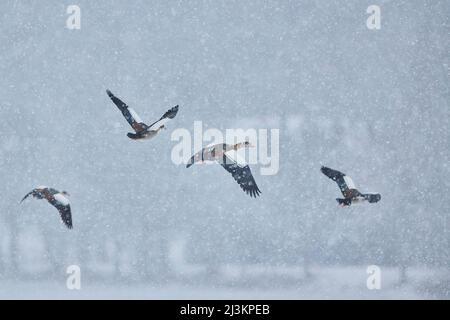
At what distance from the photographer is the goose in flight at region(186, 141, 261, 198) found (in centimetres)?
336

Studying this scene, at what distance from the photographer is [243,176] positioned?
3.43 metres

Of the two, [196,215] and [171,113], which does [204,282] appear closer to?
[196,215]

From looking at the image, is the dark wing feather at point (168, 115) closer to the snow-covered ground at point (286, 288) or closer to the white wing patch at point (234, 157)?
the white wing patch at point (234, 157)

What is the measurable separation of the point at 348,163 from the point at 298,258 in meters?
0.70

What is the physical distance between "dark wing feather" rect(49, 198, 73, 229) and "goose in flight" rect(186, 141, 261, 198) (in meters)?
0.76

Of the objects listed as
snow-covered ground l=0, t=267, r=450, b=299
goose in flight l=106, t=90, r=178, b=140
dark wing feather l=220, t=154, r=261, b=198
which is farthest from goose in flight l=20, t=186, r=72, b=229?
dark wing feather l=220, t=154, r=261, b=198

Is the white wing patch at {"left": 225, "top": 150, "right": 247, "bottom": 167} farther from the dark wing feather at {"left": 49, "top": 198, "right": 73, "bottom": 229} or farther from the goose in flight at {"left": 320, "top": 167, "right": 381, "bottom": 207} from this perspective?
the dark wing feather at {"left": 49, "top": 198, "right": 73, "bottom": 229}

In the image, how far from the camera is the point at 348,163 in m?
4.58

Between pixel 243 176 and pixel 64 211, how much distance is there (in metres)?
0.99

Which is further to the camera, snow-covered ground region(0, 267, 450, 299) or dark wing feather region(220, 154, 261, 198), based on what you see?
snow-covered ground region(0, 267, 450, 299)

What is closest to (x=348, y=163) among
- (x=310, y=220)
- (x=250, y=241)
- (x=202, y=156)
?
(x=310, y=220)

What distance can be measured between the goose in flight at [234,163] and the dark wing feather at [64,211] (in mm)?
755
